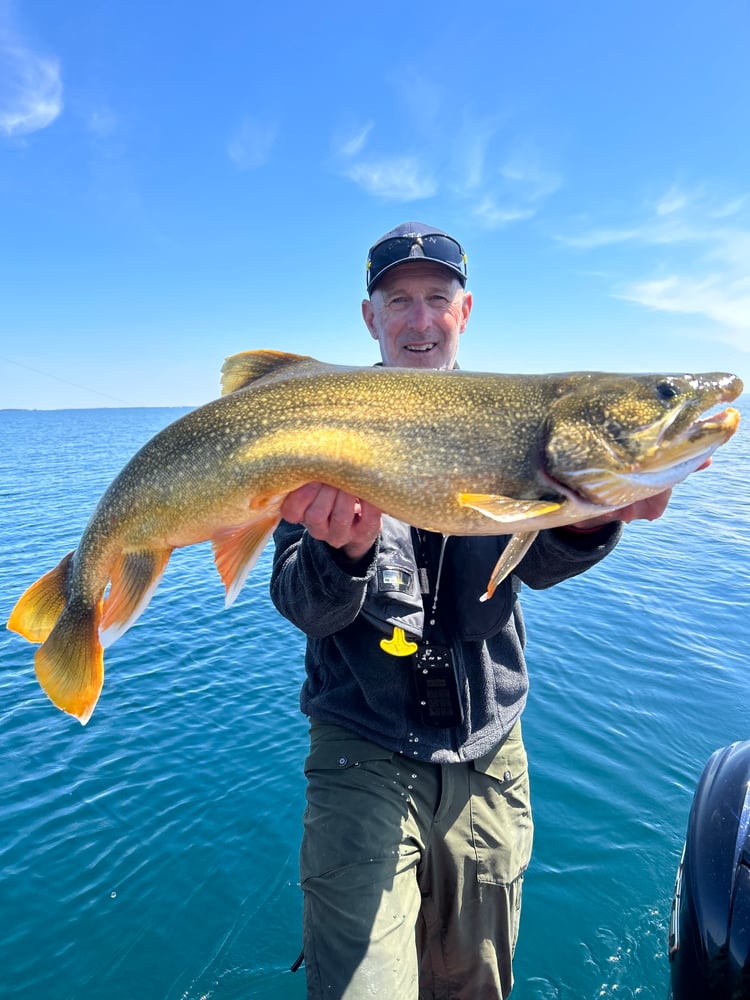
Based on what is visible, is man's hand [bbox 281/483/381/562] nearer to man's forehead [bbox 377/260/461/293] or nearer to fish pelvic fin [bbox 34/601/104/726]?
fish pelvic fin [bbox 34/601/104/726]

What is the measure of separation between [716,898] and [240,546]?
9.87ft

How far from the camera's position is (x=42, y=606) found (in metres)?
3.38

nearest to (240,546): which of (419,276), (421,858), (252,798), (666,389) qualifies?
(421,858)

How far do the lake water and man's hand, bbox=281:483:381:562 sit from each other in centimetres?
363

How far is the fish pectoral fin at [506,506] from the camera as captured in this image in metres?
2.77

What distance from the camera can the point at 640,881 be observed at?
5.46 metres

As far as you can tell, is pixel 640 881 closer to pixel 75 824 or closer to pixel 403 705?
pixel 403 705

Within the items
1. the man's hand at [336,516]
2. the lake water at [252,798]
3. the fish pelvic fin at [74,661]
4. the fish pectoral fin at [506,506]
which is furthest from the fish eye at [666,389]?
the lake water at [252,798]

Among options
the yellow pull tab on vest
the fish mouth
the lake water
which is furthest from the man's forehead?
the lake water

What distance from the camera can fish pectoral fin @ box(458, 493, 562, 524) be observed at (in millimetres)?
2771

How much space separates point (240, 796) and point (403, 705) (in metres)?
4.38

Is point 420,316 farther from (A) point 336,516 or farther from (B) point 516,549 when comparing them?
(B) point 516,549

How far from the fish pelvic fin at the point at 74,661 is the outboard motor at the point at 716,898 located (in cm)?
327

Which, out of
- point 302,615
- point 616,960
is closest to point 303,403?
point 302,615
